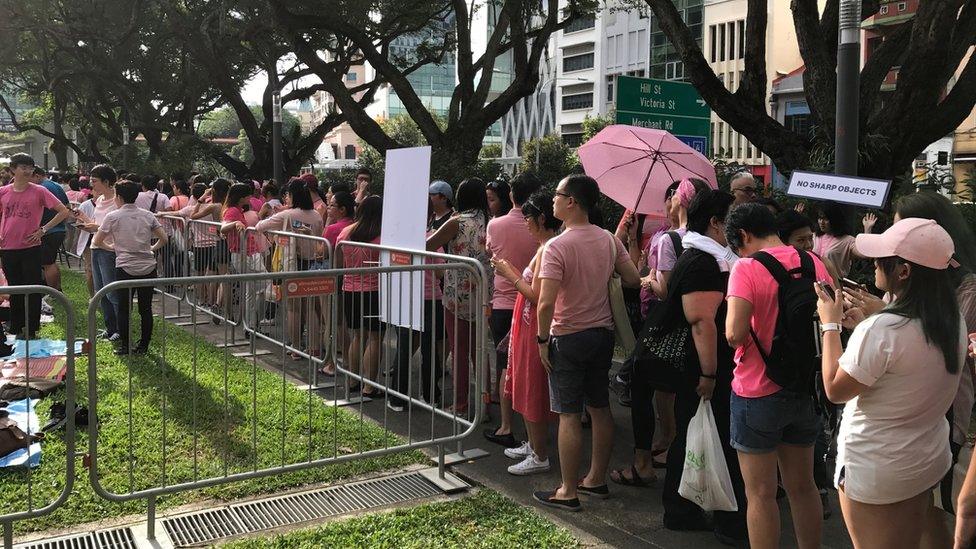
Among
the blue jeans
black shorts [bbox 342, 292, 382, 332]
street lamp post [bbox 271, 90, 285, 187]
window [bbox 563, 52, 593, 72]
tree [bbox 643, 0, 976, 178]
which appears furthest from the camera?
window [bbox 563, 52, 593, 72]

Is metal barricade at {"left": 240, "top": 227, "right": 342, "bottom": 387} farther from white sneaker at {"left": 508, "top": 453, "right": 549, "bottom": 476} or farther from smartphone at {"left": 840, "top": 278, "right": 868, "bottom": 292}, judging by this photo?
smartphone at {"left": 840, "top": 278, "right": 868, "bottom": 292}

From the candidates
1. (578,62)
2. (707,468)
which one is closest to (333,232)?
(707,468)

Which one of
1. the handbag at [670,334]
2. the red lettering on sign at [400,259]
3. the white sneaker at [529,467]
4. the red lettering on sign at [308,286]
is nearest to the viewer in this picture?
the handbag at [670,334]

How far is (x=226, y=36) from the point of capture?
74.0 ft

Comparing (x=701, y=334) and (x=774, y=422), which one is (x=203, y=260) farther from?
(x=774, y=422)

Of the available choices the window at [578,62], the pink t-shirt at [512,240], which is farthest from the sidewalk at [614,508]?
the window at [578,62]

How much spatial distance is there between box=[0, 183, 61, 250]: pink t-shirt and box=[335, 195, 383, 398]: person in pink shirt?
12.7 feet

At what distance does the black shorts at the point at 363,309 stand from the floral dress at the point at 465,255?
64 centimetres

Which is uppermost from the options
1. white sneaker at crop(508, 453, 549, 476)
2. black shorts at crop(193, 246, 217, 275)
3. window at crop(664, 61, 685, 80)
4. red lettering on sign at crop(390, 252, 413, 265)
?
window at crop(664, 61, 685, 80)

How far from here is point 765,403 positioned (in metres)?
3.54

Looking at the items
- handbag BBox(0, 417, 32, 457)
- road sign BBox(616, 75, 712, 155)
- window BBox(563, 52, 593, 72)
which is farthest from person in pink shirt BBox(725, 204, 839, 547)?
window BBox(563, 52, 593, 72)

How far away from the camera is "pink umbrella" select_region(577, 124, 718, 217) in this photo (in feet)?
20.8

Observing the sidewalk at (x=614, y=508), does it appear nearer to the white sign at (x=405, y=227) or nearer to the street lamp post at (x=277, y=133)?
the white sign at (x=405, y=227)

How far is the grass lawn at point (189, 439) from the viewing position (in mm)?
4688
